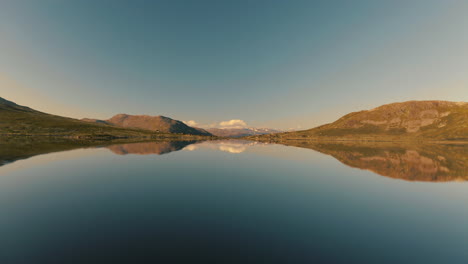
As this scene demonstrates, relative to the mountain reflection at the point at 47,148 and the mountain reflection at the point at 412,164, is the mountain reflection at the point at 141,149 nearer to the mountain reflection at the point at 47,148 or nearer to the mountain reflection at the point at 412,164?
the mountain reflection at the point at 47,148

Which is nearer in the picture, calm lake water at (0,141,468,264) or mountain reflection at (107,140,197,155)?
calm lake water at (0,141,468,264)

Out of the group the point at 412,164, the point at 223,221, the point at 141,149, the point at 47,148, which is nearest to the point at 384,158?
the point at 412,164

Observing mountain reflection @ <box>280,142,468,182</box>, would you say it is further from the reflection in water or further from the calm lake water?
the calm lake water

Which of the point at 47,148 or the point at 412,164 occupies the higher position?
the point at 47,148

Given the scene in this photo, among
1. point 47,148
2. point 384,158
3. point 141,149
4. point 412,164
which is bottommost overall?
point 412,164

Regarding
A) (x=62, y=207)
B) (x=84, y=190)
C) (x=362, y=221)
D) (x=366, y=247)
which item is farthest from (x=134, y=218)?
(x=362, y=221)

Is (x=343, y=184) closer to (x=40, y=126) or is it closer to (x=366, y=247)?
(x=366, y=247)

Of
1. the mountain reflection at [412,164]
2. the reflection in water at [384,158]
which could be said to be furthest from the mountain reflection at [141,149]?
the mountain reflection at [412,164]

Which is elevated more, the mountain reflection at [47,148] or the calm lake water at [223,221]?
the mountain reflection at [47,148]

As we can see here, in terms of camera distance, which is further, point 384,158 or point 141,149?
point 141,149

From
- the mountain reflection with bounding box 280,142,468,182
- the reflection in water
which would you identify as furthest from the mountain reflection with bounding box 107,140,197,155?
the mountain reflection with bounding box 280,142,468,182

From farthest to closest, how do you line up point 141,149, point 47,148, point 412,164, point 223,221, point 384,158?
point 141,149 < point 47,148 < point 384,158 < point 412,164 < point 223,221

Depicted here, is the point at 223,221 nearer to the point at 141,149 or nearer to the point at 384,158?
the point at 384,158

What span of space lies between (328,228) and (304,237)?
251 cm
